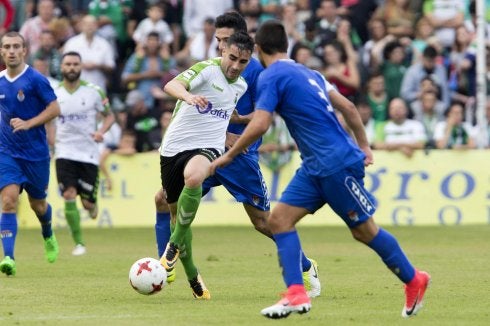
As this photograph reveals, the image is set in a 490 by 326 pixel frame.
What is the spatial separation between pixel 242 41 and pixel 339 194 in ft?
6.79

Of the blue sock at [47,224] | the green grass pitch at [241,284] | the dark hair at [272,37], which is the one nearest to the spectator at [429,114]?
the green grass pitch at [241,284]

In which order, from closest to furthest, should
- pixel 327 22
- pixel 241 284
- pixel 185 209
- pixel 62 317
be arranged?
pixel 62 317 < pixel 185 209 < pixel 241 284 < pixel 327 22

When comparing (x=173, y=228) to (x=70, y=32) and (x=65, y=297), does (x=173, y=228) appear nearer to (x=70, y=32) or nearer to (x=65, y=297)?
(x=65, y=297)

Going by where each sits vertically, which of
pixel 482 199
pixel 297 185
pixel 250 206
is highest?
pixel 297 185

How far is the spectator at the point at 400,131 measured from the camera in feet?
69.4

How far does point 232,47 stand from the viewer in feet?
35.8

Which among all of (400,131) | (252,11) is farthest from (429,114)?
(252,11)

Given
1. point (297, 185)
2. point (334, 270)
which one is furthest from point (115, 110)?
point (297, 185)

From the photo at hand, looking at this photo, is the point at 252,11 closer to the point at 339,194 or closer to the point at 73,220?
the point at 73,220

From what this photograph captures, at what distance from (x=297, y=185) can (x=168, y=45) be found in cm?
1512

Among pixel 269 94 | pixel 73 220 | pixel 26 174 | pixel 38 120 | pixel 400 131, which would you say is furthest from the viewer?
pixel 400 131

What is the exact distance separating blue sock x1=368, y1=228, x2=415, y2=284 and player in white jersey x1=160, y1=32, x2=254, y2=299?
193cm

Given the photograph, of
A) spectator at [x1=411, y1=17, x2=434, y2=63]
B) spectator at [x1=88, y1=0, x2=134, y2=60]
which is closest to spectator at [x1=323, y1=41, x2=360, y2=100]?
spectator at [x1=411, y1=17, x2=434, y2=63]

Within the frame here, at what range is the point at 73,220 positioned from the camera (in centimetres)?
1673
